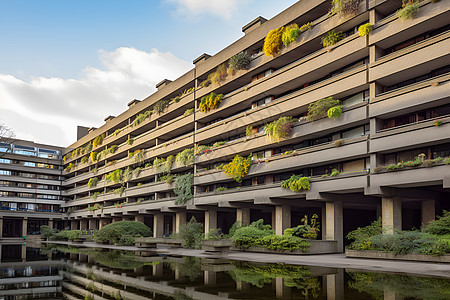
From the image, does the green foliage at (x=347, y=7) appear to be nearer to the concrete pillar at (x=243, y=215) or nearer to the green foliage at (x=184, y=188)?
the concrete pillar at (x=243, y=215)

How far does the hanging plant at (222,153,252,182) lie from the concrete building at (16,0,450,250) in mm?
640

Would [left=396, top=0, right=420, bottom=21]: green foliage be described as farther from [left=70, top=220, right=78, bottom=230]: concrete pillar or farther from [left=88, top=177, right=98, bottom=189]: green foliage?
[left=70, top=220, right=78, bottom=230]: concrete pillar

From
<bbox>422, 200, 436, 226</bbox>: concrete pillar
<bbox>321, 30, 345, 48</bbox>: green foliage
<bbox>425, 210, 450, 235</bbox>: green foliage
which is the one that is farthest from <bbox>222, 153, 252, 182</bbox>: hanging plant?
<bbox>425, 210, 450, 235</bbox>: green foliage

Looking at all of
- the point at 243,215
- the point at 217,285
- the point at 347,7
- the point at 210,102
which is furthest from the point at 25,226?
the point at 217,285

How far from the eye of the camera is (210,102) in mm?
45469

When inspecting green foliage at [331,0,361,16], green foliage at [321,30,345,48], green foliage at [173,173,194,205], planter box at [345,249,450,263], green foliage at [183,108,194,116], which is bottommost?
planter box at [345,249,450,263]

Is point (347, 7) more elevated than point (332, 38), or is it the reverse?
point (347, 7)

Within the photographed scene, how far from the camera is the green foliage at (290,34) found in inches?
1405

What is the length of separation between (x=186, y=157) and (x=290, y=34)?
63.2ft

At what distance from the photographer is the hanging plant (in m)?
39.5

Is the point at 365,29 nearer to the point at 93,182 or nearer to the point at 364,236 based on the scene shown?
the point at 364,236

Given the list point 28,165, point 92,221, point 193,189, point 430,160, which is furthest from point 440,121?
point 28,165

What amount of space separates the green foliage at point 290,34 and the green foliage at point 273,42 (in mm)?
552

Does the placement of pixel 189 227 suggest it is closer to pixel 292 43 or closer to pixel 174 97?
pixel 292 43
